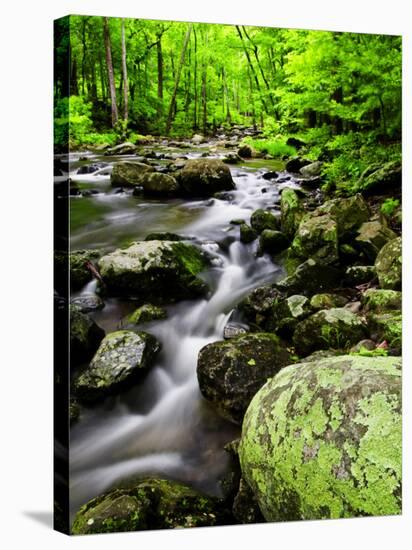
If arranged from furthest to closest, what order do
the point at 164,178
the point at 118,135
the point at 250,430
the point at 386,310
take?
1. the point at 386,310
2. the point at 164,178
3. the point at 118,135
4. the point at 250,430

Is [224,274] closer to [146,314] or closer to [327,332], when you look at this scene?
[146,314]

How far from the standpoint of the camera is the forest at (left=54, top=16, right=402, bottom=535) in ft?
10.7

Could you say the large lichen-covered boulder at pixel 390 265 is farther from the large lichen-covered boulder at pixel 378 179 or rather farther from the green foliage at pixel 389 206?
the large lichen-covered boulder at pixel 378 179

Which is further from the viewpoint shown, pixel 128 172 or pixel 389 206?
pixel 389 206

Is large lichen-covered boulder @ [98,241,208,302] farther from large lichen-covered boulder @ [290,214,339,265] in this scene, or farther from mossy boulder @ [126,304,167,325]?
large lichen-covered boulder @ [290,214,339,265]

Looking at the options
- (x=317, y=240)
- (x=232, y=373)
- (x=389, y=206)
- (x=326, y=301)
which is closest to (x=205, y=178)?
(x=317, y=240)

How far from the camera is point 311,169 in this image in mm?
4188

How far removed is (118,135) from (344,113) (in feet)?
5.65

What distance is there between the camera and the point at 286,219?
408cm

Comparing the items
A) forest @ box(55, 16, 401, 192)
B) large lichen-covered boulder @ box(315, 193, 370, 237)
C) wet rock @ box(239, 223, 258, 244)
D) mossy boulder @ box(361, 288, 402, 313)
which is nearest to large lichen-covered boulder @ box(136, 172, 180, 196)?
forest @ box(55, 16, 401, 192)

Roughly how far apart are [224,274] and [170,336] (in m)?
0.55

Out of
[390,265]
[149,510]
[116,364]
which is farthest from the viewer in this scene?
[390,265]

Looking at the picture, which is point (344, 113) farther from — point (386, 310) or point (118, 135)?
point (118, 135)
